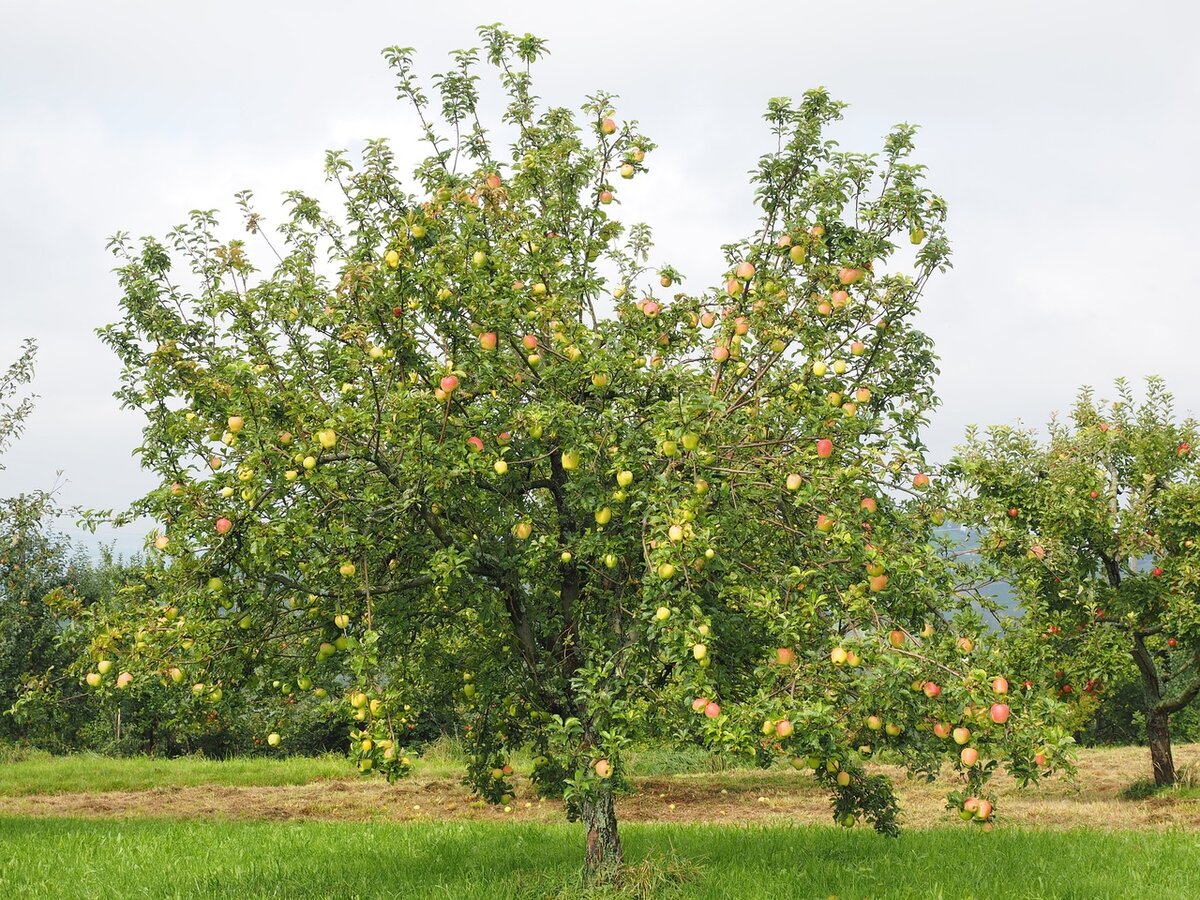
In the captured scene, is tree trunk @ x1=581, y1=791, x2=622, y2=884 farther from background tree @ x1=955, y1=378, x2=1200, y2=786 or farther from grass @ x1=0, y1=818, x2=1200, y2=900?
background tree @ x1=955, y1=378, x2=1200, y2=786

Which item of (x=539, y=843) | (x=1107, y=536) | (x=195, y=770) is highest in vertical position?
(x=1107, y=536)

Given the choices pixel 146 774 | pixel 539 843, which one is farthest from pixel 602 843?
pixel 146 774

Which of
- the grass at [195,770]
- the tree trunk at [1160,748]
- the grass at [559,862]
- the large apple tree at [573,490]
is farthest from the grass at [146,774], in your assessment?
the tree trunk at [1160,748]

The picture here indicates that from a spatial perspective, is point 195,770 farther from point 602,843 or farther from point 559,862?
point 602,843

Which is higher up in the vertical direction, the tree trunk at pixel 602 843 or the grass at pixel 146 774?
the tree trunk at pixel 602 843

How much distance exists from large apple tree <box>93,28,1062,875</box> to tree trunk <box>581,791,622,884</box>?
4.5 inches

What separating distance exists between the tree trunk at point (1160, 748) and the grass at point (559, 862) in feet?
17.0

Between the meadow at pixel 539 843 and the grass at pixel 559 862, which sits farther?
the meadow at pixel 539 843

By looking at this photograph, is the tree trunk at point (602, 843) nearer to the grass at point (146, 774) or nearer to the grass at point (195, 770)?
the grass at point (195, 770)

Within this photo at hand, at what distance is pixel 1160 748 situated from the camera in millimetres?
16125

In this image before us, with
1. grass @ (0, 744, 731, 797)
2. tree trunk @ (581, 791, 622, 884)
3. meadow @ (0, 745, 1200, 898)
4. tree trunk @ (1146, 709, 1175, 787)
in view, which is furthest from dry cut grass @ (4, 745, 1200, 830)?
tree trunk @ (581, 791, 622, 884)

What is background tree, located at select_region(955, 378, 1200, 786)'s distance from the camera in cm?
1445

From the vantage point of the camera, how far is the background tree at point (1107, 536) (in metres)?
14.5

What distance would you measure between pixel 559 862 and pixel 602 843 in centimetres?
191
